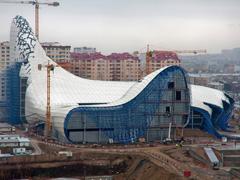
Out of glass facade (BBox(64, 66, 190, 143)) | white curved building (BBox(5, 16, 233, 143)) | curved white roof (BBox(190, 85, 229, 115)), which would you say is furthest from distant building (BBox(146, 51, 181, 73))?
glass facade (BBox(64, 66, 190, 143))

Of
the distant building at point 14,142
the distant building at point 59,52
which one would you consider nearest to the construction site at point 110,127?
the distant building at point 14,142

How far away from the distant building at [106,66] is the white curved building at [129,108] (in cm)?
2926

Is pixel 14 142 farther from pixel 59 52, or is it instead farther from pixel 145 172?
pixel 59 52

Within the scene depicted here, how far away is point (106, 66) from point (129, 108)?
38711mm

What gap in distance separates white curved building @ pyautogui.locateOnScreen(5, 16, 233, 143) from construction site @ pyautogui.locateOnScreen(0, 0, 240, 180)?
0.28 ft

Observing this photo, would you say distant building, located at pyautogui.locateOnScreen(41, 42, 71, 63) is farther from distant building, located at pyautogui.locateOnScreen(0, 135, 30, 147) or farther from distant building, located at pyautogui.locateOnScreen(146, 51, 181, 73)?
distant building, located at pyautogui.locateOnScreen(0, 135, 30, 147)

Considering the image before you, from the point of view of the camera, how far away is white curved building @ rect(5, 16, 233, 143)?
50.1 m

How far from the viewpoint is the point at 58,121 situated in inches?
1996

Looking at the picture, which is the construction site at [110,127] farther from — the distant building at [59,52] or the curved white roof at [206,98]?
the distant building at [59,52]

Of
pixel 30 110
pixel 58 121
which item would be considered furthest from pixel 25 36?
pixel 58 121

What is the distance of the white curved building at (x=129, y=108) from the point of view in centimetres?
5012

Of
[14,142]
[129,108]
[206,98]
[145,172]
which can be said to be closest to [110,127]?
[129,108]

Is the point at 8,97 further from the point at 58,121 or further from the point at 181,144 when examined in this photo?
the point at 181,144

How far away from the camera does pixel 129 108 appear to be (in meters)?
50.9
